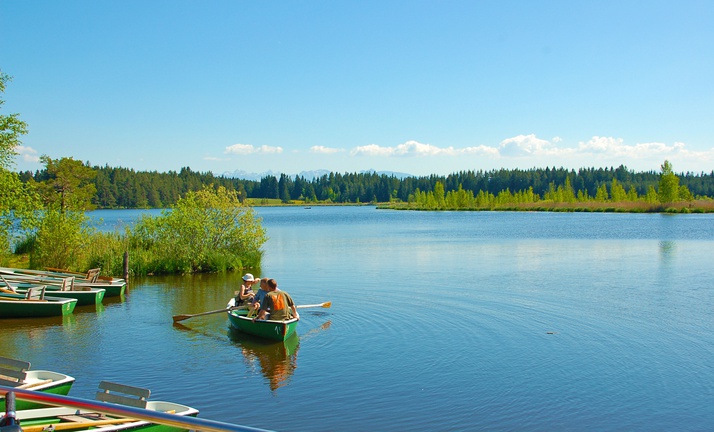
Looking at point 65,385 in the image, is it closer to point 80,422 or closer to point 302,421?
point 80,422

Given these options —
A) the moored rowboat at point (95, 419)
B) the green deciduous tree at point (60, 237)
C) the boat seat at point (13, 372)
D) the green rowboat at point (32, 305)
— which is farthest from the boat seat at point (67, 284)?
the moored rowboat at point (95, 419)

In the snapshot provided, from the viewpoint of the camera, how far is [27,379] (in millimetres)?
10062

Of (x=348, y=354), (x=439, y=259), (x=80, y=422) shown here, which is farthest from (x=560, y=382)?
(x=439, y=259)

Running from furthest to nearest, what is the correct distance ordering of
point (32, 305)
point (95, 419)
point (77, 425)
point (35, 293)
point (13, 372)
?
point (35, 293) → point (32, 305) → point (13, 372) → point (95, 419) → point (77, 425)

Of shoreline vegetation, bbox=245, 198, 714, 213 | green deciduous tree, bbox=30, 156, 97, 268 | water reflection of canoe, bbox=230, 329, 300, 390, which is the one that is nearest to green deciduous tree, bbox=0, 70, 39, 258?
green deciduous tree, bbox=30, 156, 97, 268

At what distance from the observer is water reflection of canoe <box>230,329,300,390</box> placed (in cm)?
1397

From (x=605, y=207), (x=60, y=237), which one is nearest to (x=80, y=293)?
(x=60, y=237)

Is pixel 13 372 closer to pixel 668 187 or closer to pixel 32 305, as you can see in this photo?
pixel 32 305

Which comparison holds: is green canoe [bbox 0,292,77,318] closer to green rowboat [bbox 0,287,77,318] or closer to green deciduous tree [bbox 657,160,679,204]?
green rowboat [bbox 0,287,77,318]

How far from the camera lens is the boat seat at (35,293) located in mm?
20312

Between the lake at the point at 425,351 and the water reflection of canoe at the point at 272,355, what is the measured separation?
0.06 m

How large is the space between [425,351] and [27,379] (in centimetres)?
935

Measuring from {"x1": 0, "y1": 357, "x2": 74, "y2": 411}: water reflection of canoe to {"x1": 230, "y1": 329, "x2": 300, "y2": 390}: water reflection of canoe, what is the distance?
14.4 feet

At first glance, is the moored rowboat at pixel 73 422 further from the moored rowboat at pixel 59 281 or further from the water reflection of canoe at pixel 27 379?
the moored rowboat at pixel 59 281
